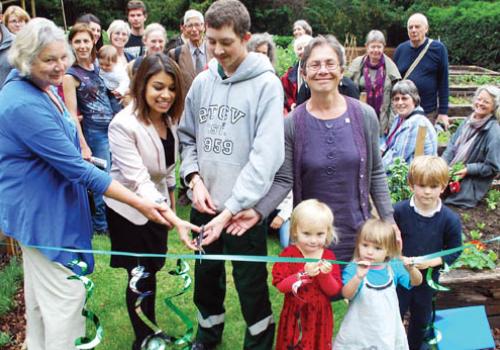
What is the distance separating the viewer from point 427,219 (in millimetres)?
3326

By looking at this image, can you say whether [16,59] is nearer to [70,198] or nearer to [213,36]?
[70,198]

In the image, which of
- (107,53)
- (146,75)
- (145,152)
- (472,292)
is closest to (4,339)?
(145,152)

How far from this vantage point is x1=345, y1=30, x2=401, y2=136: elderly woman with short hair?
652cm

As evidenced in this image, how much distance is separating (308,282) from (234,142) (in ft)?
2.92

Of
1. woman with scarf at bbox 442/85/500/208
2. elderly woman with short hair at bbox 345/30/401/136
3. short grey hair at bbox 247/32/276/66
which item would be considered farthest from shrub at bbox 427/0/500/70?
short grey hair at bbox 247/32/276/66

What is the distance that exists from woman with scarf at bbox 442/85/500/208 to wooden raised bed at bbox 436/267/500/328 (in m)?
1.67

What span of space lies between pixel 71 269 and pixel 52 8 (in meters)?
25.5

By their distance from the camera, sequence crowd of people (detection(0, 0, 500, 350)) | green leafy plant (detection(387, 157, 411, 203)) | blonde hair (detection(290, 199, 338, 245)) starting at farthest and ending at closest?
green leafy plant (detection(387, 157, 411, 203)), blonde hair (detection(290, 199, 338, 245)), crowd of people (detection(0, 0, 500, 350))

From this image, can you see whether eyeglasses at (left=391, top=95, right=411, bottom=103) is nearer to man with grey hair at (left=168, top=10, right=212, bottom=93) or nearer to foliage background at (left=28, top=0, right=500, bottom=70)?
man with grey hair at (left=168, top=10, right=212, bottom=93)

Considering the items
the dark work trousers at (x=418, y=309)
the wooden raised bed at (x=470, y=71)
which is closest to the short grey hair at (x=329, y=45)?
the dark work trousers at (x=418, y=309)

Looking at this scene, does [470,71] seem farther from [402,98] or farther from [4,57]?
[4,57]

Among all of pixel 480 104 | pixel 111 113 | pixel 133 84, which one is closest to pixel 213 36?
pixel 133 84

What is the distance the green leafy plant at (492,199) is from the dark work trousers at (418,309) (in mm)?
2646

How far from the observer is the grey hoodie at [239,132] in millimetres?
2902
